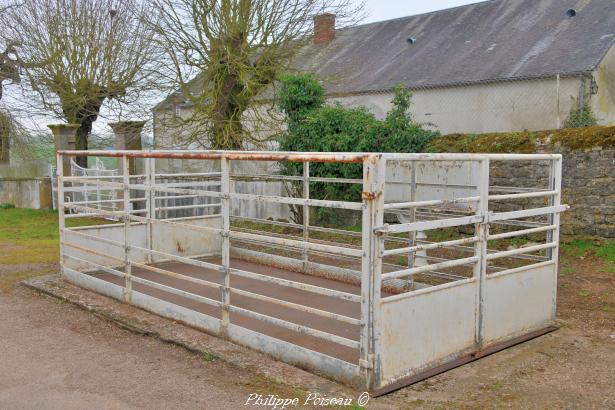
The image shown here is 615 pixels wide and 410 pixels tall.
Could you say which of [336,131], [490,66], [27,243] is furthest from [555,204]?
[490,66]

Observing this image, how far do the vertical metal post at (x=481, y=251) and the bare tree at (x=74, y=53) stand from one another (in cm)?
1497

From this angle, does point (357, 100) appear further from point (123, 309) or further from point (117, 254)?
point (123, 309)

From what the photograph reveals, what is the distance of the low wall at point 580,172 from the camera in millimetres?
9617

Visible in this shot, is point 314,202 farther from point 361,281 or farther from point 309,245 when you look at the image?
point 361,281

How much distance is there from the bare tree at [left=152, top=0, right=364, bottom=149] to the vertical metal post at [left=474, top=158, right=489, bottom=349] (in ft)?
33.0

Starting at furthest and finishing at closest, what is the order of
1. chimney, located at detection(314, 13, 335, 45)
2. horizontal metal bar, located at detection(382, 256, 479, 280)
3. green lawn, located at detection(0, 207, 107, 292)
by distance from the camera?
1. chimney, located at detection(314, 13, 335, 45)
2. green lawn, located at detection(0, 207, 107, 292)
3. horizontal metal bar, located at detection(382, 256, 479, 280)

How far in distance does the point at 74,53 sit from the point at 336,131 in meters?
10.2

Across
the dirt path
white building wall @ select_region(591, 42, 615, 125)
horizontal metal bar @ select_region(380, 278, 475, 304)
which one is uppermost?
white building wall @ select_region(591, 42, 615, 125)

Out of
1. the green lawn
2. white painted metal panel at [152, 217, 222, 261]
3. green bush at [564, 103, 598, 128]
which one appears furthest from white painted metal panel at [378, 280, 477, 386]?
green bush at [564, 103, 598, 128]

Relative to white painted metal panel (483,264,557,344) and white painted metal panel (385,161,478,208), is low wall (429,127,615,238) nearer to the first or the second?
white painted metal panel (385,161,478,208)

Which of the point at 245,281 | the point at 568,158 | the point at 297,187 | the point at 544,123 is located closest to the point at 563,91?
the point at 544,123

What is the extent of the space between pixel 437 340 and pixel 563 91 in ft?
42.5

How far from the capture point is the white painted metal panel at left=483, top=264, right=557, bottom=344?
5.64 metres

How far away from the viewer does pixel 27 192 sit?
63.9 feet
